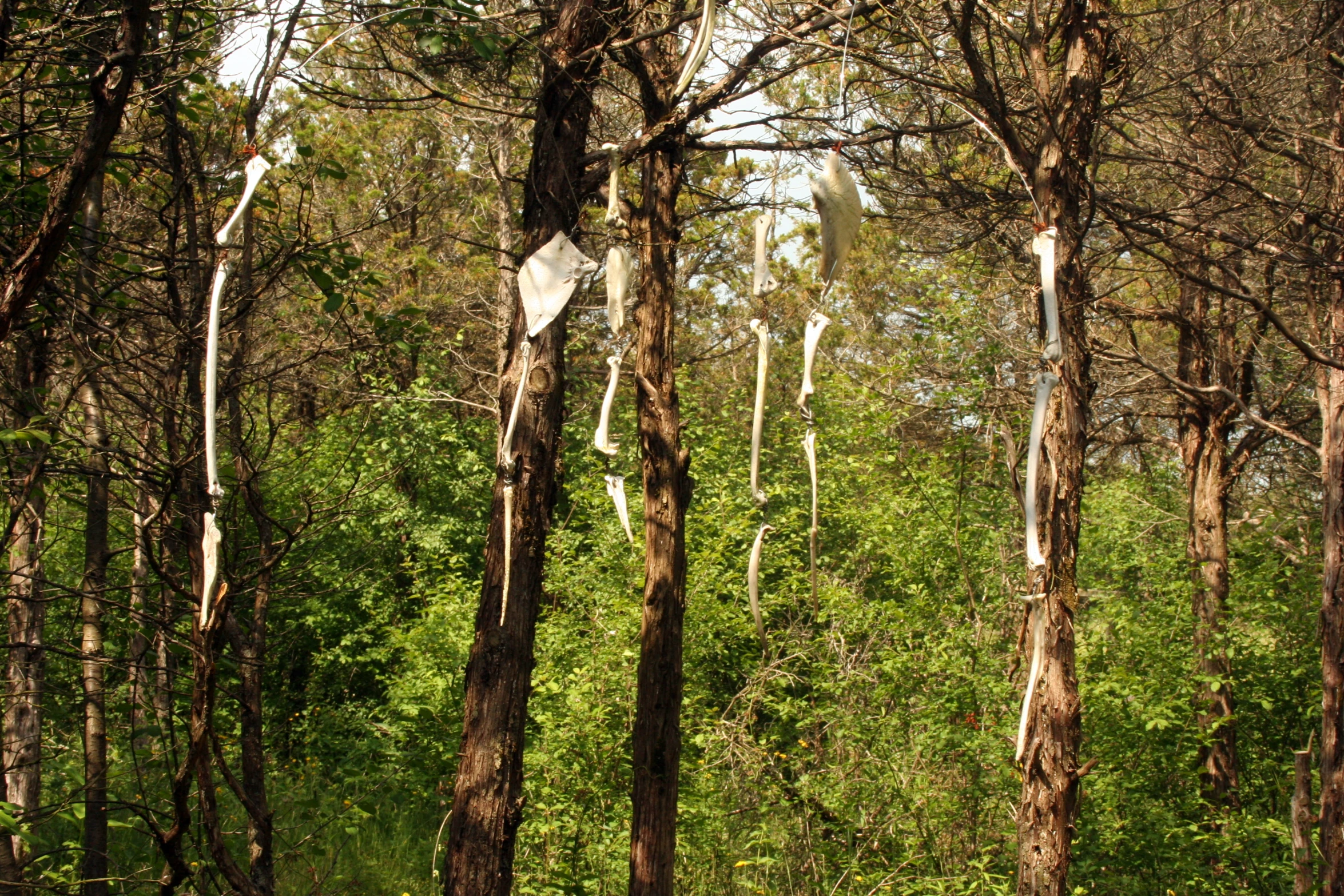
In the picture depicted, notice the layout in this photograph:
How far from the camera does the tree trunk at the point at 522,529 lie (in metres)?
3.46

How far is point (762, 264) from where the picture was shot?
7.43 feet

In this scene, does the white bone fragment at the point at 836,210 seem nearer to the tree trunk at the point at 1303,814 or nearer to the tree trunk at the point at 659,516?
the tree trunk at the point at 659,516

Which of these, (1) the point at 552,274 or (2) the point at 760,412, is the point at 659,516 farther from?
(2) the point at 760,412

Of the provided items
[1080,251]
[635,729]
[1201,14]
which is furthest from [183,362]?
[1201,14]

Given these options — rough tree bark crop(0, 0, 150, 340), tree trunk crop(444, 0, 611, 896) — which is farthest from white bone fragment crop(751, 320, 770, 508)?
rough tree bark crop(0, 0, 150, 340)

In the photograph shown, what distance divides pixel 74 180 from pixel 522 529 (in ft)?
6.02

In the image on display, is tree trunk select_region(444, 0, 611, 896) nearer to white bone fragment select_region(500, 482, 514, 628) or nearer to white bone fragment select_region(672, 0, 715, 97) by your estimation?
white bone fragment select_region(500, 482, 514, 628)

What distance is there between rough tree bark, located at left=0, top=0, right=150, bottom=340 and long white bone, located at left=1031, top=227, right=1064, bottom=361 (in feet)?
6.52

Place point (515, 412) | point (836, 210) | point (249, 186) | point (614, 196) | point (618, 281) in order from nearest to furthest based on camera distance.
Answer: point (249, 186) → point (836, 210) → point (515, 412) → point (618, 281) → point (614, 196)

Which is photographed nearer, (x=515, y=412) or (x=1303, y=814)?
(x=515, y=412)

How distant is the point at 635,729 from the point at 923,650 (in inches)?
120

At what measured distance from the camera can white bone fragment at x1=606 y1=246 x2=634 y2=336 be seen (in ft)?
9.53

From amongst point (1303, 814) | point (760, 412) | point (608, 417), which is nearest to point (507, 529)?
point (608, 417)

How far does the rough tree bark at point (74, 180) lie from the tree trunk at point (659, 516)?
321 cm
